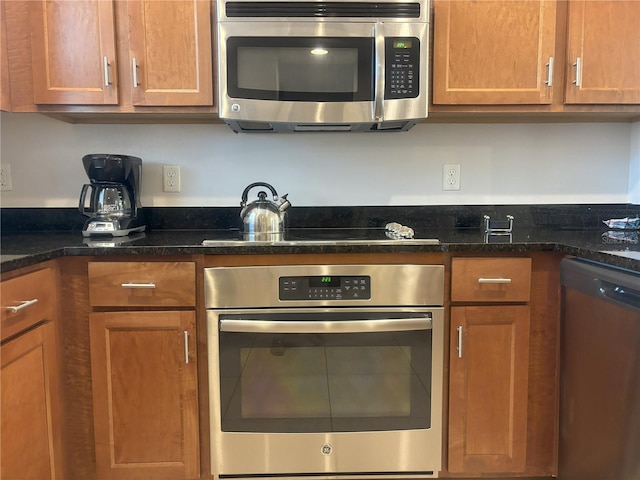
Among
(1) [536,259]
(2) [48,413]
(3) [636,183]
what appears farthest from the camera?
(3) [636,183]

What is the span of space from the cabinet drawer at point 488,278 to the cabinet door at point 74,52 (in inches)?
53.4

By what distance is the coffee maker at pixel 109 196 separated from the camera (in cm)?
164

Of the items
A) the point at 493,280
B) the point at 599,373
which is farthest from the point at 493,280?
the point at 599,373

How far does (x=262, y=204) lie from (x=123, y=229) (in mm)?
528

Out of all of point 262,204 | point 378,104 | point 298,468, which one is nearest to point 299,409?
point 298,468

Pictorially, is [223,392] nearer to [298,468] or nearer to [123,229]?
[298,468]

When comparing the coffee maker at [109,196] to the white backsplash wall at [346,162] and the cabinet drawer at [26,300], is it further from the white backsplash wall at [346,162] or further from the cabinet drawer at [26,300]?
the cabinet drawer at [26,300]

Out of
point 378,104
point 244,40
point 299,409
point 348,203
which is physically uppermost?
point 244,40

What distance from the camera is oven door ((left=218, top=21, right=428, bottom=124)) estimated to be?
1.55 m

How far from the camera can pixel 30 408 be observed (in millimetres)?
1266

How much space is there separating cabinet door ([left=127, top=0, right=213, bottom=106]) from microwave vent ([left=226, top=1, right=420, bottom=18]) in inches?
6.1

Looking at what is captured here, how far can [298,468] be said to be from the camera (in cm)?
147

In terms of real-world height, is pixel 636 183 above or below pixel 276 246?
above

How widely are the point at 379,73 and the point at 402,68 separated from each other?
0.27 feet
